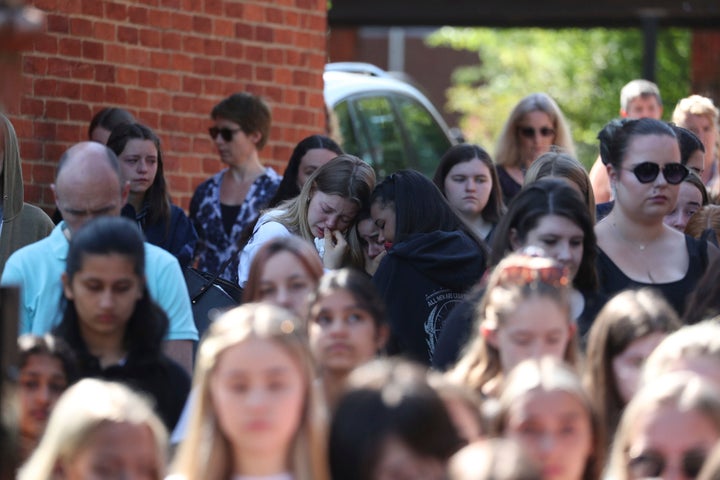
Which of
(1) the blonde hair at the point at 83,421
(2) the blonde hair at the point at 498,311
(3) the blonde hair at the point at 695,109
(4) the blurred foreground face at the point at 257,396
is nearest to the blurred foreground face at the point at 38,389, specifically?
(1) the blonde hair at the point at 83,421

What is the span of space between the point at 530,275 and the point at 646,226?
136 centimetres

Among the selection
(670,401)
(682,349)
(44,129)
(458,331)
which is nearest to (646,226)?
(458,331)

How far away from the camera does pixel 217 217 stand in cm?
852

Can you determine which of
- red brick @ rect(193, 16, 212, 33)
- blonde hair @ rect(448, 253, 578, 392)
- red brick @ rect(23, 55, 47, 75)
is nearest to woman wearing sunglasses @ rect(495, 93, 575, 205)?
red brick @ rect(193, 16, 212, 33)

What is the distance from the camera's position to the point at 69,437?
12.9 ft

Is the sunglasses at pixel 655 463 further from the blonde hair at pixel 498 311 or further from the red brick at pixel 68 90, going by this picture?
the red brick at pixel 68 90

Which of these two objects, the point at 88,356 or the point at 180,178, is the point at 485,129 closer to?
the point at 180,178

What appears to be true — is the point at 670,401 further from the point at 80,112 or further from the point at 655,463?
the point at 80,112

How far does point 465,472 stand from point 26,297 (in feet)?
8.74

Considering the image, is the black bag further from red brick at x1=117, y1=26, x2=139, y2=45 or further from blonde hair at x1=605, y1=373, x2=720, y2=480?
blonde hair at x1=605, y1=373, x2=720, y2=480

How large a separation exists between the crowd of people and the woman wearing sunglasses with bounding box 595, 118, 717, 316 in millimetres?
10

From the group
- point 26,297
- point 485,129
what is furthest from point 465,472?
point 485,129

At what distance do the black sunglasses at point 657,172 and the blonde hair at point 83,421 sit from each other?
278 cm

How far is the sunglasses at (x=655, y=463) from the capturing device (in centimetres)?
393
